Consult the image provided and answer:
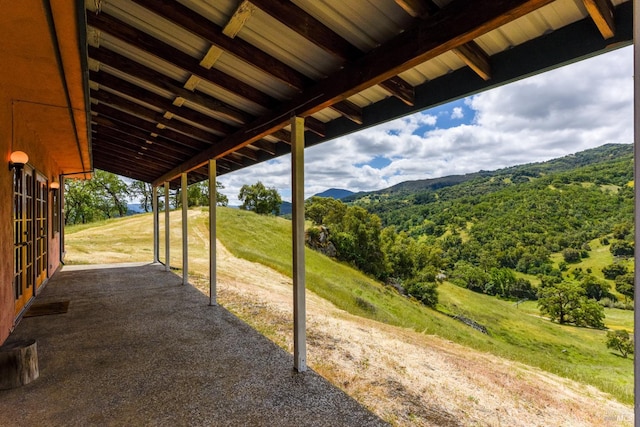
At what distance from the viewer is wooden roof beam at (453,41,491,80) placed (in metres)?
1.95

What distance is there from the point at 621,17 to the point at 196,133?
15.4 ft

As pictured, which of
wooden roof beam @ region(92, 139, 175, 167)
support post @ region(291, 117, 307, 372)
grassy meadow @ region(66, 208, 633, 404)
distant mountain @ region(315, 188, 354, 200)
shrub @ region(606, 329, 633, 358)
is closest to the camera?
support post @ region(291, 117, 307, 372)

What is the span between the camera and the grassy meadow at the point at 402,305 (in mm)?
15672

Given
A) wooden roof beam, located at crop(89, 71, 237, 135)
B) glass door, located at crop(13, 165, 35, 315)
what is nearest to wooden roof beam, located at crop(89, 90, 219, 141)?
wooden roof beam, located at crop(89, 71, 237, 135)

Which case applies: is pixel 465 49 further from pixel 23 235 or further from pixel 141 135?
pixel 23 235

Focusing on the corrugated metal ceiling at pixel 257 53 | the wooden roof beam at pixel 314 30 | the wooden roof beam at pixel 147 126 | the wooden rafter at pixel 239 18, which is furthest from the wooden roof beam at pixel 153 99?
the wooden roof beam at pixel 314 30

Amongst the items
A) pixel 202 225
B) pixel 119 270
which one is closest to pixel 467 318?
pixel 202 225

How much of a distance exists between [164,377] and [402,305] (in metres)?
21.9

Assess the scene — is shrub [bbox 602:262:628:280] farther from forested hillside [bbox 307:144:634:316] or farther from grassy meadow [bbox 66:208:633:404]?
grassy meadow [bbox 66:208:633:404]

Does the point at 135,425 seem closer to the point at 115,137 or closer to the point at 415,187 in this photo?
the point at 115,137

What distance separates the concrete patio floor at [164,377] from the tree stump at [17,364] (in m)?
0.08

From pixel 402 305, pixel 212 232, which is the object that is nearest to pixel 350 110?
pixel 212 232

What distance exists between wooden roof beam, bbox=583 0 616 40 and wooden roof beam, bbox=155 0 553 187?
0.65 feet

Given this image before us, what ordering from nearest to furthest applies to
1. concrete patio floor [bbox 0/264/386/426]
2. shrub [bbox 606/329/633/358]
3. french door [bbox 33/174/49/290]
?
1. concrete patio floor [bbox 0/264/386/426]
2. french door [bbox 33/174/49/290]
3. shrub [bbox 606/329/633/358]
